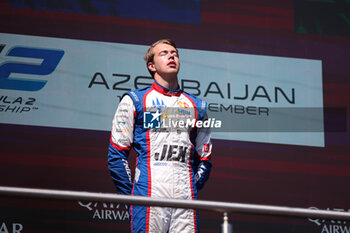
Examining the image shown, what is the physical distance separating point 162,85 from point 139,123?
206 mm

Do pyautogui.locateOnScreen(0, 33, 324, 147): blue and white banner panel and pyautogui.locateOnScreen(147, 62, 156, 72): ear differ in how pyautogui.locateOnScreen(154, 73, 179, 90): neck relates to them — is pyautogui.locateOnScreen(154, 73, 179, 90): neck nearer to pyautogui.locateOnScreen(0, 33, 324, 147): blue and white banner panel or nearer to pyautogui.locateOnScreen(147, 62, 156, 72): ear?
pyautogui.locateOnScreen(147, 62, 156, 72): ear

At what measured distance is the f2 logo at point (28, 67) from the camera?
10.6 ft

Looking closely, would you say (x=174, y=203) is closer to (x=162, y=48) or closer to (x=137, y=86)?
(x=162, y=48)

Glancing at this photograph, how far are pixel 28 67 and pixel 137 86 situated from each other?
611mm

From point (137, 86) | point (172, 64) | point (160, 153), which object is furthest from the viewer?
point (137, 86)

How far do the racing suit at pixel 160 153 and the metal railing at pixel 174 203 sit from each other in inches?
20.1

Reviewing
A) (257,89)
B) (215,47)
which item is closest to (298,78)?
(257,89)

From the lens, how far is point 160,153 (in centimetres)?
241

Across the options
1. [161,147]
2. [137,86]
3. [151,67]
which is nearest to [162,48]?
[151,67]

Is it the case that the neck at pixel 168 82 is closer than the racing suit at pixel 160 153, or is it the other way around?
the racing suit at pixel 160 153

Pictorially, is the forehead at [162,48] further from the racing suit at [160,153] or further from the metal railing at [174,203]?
the metal railing at [174,203]

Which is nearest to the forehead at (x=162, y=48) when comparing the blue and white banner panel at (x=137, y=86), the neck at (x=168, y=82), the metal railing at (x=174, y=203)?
the neck at (x=168, y=82)

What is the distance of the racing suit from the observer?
233 centimetres

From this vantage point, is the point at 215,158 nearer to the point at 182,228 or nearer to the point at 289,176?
the point at 289,176
